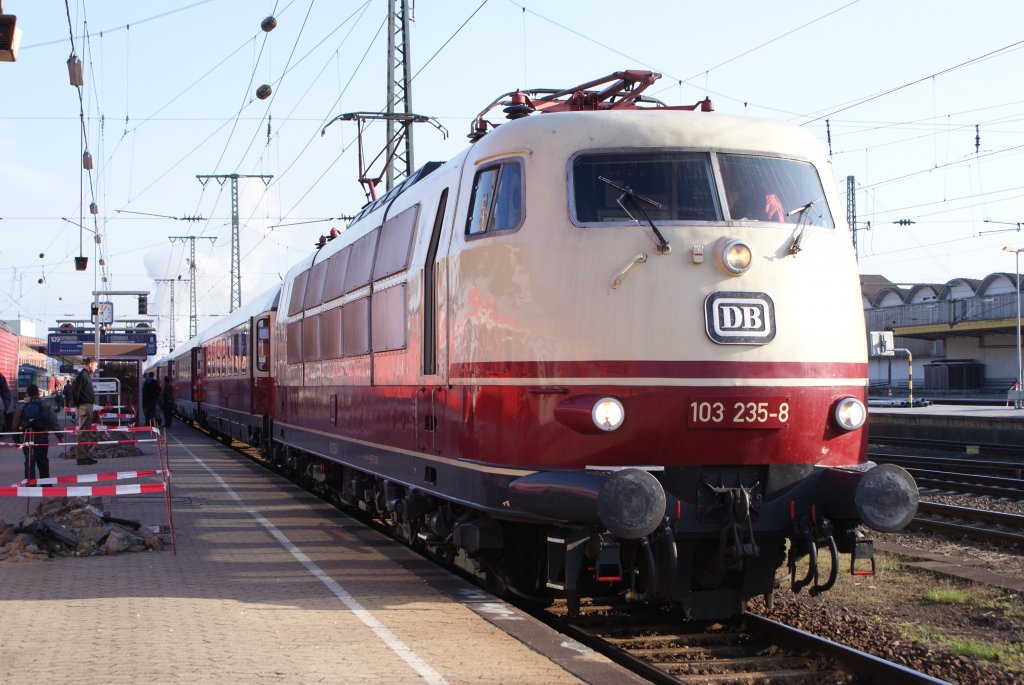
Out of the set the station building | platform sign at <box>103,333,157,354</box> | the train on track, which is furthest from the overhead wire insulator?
the station building

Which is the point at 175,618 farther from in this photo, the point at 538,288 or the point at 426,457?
the point at 538,288

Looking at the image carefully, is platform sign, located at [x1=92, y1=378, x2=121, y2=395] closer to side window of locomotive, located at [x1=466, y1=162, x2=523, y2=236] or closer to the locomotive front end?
side window of locomotive, located at [x1=466, y1=162, x2=523, y2=236]

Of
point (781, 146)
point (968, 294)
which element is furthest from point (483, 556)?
point (968, 294)

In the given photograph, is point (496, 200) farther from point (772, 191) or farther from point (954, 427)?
point (954, 427)

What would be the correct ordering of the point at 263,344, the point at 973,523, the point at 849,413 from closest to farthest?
the point at 849,413 < the point at 973,523 < the point at 263,344

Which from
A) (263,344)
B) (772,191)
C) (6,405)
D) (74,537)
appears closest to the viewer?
(772,191)

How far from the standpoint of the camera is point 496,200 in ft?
26.3

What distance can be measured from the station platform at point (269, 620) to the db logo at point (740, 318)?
225 cm

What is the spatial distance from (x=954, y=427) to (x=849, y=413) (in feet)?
74.0

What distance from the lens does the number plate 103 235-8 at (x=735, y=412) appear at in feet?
23.6

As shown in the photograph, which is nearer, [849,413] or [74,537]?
[849,413]

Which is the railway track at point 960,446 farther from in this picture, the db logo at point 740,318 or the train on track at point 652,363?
the db logo at point 740,318

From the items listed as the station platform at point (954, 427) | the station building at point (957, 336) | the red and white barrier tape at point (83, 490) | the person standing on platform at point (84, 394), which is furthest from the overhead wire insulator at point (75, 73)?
the station building at point (957, 336)

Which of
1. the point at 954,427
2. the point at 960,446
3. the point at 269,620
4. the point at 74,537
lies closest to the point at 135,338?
the point at 954,427
